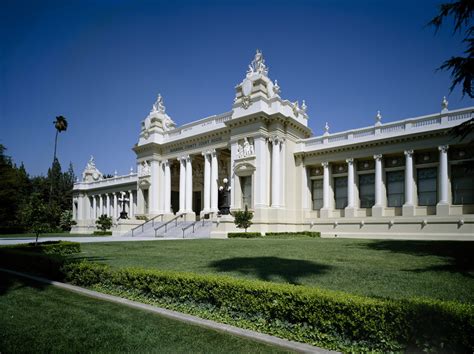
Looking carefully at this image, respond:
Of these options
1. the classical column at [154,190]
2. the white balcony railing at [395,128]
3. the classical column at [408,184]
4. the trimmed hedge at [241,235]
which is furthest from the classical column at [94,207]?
the classical column at [408,184]

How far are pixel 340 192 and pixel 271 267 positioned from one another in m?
24.9

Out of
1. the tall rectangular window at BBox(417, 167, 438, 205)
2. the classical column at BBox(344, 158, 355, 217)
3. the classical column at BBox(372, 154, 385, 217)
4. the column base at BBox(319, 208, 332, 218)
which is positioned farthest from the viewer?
the column base at BBox(319, 208, 332, 218)

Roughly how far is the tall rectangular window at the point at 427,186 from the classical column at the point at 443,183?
58.7 inches

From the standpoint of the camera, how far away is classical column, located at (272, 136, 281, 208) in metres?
30.6

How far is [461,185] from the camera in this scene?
26078 mm

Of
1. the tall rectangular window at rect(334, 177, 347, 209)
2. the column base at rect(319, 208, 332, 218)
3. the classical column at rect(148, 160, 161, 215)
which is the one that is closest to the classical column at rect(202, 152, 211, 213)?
the classical column at rect(148, 160, 161, 215)

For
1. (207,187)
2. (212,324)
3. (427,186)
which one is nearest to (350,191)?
(427,186)

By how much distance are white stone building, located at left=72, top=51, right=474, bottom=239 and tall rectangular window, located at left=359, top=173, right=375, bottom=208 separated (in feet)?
0.30

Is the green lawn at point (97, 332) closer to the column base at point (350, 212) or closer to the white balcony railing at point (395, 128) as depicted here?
the white balcony railing at point (395, 128)

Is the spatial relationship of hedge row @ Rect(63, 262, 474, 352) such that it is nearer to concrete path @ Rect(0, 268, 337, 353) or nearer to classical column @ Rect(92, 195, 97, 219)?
concrete path @ Rect(0, 268, 337, 353)

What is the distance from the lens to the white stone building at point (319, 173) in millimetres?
26078

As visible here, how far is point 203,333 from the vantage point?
18.4 ft

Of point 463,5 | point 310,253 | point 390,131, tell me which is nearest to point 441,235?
point 390,131

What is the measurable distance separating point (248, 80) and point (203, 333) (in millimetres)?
29601
